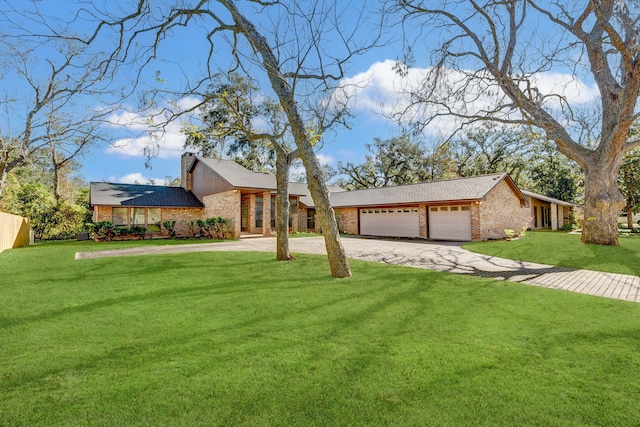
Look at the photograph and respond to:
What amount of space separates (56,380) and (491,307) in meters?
5.64

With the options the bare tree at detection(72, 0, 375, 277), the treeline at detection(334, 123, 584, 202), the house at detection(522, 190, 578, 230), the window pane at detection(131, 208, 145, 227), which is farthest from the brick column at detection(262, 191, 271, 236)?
the house at detection(522, 190, 578, 230)

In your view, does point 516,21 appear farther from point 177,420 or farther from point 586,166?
point 177,420

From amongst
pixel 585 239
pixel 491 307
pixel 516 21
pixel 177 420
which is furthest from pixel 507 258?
pixel 177 420

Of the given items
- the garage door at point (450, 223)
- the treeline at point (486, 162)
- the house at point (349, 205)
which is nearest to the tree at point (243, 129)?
the house at point (349, 205)

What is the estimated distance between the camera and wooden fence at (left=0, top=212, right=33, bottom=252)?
12.4 metres

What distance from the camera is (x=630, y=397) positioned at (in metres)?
2.51

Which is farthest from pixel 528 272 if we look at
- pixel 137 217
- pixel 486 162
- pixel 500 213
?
pixel 486 162

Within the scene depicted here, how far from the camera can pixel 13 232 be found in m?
14.1

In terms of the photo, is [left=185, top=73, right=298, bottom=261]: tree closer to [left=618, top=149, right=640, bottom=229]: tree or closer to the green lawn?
the green lawn

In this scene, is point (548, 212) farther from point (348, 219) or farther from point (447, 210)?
point (348, 219)

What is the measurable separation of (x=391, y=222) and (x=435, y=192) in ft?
11.2

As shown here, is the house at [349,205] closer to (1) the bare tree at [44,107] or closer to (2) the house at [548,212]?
(2) the house at [548,212]

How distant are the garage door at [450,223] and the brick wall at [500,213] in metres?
0.80

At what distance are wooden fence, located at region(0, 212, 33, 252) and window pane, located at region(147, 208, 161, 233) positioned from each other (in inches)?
228
